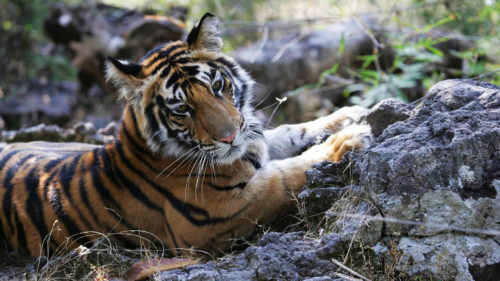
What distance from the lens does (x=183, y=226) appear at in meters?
3.32

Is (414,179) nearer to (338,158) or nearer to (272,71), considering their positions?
(338,158)

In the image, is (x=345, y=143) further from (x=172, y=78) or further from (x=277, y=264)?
(x=172, y=78)

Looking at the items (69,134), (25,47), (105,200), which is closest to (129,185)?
(105,200)

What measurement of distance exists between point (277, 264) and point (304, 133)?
166cm

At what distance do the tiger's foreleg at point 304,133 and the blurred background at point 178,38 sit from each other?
354 cm

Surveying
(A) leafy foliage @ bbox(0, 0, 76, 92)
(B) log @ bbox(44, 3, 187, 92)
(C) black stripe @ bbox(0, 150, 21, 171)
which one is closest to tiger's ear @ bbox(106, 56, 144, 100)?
(C) black stripe @ bbox(0, 150, 21, 171)

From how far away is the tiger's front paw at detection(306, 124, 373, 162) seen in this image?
3.13m

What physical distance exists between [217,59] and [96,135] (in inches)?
106

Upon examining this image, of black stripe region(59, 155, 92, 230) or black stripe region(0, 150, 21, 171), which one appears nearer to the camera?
black stripe region(59, 155, 92, 230)

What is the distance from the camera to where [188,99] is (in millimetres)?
3383

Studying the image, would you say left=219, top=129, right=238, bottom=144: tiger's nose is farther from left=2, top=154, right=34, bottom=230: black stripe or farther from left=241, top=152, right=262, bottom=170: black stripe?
left=2, top=154, right=34, bottom=230: black stripe

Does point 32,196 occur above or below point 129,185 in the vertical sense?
below

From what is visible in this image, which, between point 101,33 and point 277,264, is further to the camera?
point 101,33

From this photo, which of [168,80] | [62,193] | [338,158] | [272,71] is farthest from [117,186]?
[272,71]
